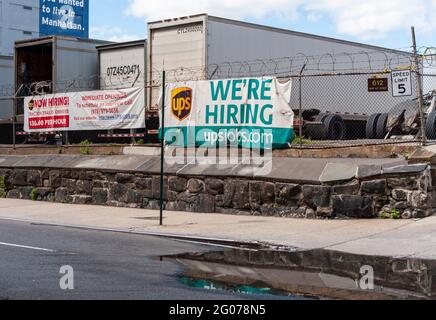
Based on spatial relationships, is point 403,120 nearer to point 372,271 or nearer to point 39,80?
point 372,271

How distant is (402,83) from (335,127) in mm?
6601

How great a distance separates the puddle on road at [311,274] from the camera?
742 cm

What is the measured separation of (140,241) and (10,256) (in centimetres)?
261

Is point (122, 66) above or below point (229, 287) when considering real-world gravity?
above

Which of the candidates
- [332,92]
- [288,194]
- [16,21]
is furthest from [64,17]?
[288,194]

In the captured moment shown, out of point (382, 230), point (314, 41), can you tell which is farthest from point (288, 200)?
point (314, 41)

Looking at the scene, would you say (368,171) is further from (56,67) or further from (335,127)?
(56,67)

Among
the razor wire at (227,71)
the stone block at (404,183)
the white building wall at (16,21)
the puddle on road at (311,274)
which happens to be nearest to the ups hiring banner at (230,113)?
the razor wire at (227,71)

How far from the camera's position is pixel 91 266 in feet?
29.1

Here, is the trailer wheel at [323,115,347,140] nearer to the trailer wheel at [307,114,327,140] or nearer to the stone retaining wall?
the trailer wheel at [307,114,327,140]

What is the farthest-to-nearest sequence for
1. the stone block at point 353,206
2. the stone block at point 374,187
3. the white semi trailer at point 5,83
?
the white semi trailer at point 5,83 < the stone block at point 353,206 < the stone block at point 374,187

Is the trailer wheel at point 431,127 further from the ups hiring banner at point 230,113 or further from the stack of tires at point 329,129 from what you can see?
the stack of tires at point 329,129

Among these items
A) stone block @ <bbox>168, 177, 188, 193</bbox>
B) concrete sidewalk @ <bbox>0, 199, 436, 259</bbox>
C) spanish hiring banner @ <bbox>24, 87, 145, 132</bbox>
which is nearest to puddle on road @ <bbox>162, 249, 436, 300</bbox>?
concrete sidewalk @ <bbox>0, 199, 436, 259</bbox>

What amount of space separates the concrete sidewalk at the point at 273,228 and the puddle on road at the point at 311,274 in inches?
27.9
